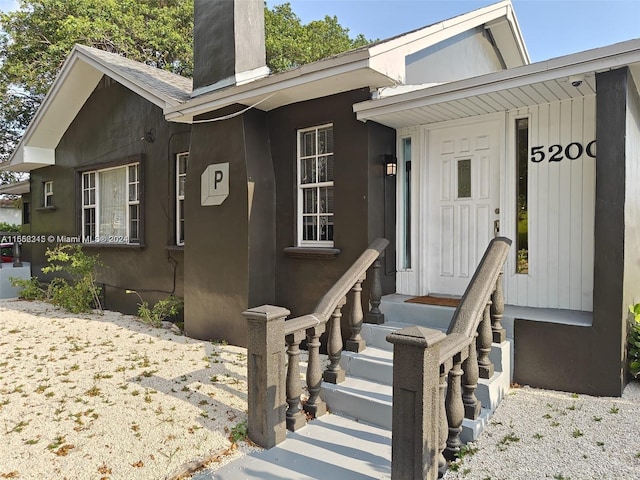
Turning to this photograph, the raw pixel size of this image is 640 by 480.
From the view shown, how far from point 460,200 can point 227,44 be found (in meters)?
4.25

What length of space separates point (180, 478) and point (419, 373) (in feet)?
6.04

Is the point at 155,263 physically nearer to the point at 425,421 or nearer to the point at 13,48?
the point at 425,421

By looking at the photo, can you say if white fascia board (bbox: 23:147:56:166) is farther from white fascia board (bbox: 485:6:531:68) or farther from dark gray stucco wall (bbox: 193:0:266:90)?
white fascia board (bbox: 485:6:531:68)

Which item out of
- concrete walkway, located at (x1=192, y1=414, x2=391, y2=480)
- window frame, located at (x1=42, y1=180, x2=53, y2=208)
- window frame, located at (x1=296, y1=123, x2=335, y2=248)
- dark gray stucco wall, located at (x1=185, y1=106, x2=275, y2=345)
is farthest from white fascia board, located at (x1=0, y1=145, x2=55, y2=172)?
concrete walkway, located at (x1=192, y1=414, x2=391, y2=480)

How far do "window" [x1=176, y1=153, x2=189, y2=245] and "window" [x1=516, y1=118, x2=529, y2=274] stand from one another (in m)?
5.49

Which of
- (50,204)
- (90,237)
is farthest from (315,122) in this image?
(50,204)

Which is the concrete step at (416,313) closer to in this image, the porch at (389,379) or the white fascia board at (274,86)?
the porch at (389,379)

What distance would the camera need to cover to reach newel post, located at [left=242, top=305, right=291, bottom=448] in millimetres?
3457

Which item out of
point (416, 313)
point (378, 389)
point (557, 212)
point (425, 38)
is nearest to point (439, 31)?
point (425, 38)

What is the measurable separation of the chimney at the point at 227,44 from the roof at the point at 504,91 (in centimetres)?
256

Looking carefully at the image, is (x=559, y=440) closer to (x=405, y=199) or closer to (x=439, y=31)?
(x=405, y=199)

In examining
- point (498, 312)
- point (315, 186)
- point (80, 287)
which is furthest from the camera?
point (80, 287)

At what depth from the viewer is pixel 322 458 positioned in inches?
128

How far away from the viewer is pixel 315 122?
227 inches
